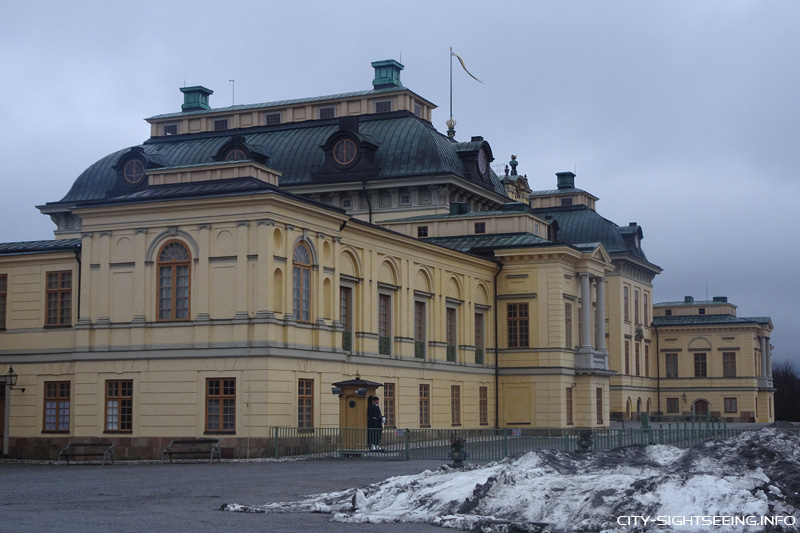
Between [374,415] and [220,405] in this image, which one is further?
[374,415]

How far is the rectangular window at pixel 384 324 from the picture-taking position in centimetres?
4884

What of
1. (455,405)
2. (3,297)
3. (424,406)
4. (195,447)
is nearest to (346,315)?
(424,406)

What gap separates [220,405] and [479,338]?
21090mm

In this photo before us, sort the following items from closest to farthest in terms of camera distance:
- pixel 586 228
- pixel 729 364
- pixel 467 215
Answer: pixel 467 215 → pixel 586 228 → pixel 729 364

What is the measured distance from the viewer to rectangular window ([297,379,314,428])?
4081 centimetres

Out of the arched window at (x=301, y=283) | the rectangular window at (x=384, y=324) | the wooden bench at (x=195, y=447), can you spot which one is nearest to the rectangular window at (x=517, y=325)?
the rectangular window at (x=384, y=324)

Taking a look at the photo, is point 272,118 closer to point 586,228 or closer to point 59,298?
point 586,228

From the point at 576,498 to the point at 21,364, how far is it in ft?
101

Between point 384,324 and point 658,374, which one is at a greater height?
point 384,324

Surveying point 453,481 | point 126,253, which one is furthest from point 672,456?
point 126,253

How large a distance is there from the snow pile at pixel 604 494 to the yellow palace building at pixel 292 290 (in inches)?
672

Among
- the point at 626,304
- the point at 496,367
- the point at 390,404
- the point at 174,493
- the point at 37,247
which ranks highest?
the point at 626,304

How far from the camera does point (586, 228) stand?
277ft

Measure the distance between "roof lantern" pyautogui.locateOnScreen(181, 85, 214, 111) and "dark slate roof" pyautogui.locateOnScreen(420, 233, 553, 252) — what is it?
866 inches
